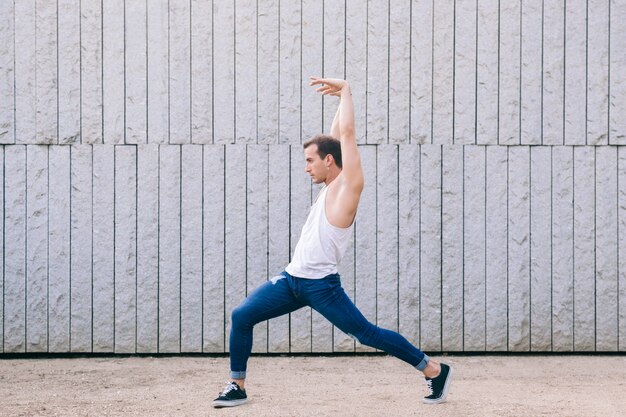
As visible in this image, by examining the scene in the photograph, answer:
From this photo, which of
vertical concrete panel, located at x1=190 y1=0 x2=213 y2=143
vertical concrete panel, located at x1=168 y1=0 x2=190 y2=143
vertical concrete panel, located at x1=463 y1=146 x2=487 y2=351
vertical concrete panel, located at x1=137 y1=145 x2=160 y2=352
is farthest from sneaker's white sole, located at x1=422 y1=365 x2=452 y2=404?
vertical concrete panel, located at x1=168 y1=0 x2=190 y2=143

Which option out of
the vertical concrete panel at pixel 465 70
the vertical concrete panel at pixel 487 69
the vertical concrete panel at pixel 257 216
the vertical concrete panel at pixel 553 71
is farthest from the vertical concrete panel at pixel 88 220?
the vertical concrete panel at pixel 553 71

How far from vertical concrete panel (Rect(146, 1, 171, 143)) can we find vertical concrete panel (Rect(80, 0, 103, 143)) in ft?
1.32

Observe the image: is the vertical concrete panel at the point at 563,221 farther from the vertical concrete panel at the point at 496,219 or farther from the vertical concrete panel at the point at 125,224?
the vertical concrete panel at the point at 125,224

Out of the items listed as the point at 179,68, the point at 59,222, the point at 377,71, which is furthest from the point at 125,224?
the point at 377,71

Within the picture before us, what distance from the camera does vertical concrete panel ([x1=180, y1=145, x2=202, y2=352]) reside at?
7.40m

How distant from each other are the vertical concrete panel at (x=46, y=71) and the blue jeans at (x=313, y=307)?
277 centimetres

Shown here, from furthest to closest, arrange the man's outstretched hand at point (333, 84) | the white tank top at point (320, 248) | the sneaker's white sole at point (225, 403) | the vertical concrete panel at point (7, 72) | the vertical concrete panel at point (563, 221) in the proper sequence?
1. the vertical concrete panel at point (563, 221)
2. the vertical concrete panel at point (7, 72)
3. the sneaker's white sole at point (225, 403)
4. the white tank top at point (320, 248)
5. the man's outstretched hand at point (333, 84)

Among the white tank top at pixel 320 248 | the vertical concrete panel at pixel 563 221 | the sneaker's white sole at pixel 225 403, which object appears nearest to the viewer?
the white tank top at pixel 320 248

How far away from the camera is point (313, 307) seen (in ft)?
18.1

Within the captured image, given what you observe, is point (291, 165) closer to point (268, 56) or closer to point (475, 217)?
point (268, 56)

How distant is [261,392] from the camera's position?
20.3 ft

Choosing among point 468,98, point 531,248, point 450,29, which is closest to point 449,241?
point 531,248

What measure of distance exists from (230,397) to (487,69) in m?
3.49

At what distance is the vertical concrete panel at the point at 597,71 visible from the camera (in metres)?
7.43
